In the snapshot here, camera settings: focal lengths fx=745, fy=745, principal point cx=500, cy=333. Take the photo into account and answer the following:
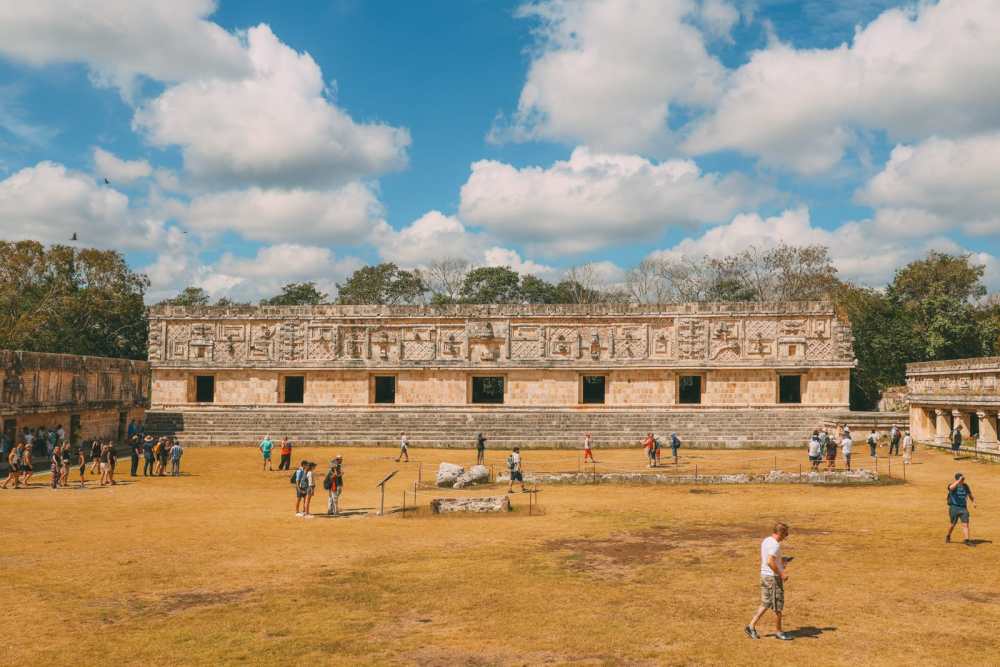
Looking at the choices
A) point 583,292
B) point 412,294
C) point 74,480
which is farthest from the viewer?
point 412,294

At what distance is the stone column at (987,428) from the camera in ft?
74.1

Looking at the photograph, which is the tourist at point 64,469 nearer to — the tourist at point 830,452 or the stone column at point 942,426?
the tourist at point 830,452

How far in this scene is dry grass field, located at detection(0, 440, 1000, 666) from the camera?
7.25m

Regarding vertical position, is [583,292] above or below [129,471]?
above

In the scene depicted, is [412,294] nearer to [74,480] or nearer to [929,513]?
[74,480]

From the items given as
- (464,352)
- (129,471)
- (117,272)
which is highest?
(117,272)

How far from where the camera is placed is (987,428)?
22703 millimetres

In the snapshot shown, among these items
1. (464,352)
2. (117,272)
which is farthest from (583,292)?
(117,272)

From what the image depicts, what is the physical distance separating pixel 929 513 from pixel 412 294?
2134 inches

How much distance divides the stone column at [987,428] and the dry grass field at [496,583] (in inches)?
306

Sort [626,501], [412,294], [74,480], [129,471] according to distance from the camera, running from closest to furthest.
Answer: [626,501] < [74,480] < [129,471] < [412,294]

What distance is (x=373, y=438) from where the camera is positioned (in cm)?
2980

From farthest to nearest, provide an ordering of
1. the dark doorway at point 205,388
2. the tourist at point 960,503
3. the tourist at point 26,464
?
the dark doorway at point 205,388 < the tourist at point 26,464 < the tourist at point 960,503

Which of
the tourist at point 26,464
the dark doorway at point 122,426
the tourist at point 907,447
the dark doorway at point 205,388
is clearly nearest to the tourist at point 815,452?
the tourist at point 907,447
